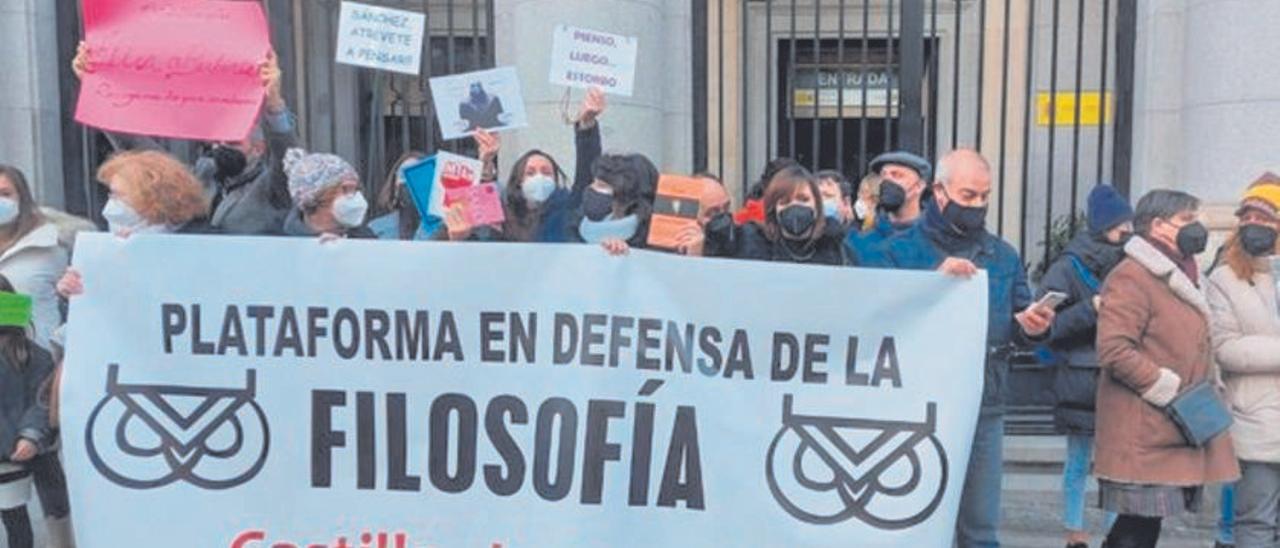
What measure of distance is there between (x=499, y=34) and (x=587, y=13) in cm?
80

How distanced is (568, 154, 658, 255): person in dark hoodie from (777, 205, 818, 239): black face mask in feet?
1.68

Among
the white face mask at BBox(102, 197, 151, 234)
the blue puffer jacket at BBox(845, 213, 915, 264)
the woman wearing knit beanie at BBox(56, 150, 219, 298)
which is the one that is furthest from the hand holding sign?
the blue puffer jacket at BBox(845, 213, 915, 264)

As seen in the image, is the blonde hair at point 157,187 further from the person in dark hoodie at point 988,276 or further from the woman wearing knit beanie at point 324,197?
the person in dark hoodie at point 988,276

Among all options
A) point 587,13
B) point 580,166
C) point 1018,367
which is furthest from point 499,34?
point 1018,367

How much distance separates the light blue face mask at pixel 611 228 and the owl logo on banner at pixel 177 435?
4.26 ft

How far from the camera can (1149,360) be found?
13.4 ft

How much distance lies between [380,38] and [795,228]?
2028mm

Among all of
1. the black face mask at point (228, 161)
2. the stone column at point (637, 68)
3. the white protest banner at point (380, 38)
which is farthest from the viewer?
the stone column at point (637, 68)

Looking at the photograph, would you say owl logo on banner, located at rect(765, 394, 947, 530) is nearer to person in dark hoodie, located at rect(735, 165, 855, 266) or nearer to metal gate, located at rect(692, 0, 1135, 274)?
person in dark hoodie, located at rect(735, 165, 855, 266)

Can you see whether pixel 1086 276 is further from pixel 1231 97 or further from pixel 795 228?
pixel 1231 97

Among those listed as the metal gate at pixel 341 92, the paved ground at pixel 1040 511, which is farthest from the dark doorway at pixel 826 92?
the paved ground at pixel 1040 511

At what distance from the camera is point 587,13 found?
686 centimetres

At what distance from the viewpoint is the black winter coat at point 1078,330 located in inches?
183

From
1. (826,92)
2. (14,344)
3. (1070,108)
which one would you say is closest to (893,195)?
(14,344)
